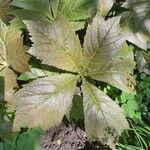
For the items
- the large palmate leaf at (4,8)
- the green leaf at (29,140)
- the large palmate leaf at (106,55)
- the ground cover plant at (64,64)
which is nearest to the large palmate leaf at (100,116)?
the ground cover plant at (64,64)

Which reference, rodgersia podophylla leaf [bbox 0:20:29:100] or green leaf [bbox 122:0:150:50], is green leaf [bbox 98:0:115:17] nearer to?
green leaf [bbox 122:0:150:50]

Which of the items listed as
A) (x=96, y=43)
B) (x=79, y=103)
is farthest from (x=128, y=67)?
(x=79, y=103)

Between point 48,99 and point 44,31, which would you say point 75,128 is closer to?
point 48,99

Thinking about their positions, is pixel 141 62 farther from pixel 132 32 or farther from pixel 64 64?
pixel 64 64

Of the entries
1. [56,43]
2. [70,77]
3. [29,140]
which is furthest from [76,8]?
[29,140]

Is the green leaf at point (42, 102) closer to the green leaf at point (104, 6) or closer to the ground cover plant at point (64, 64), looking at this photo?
the ground cover plant at point (64, 64)

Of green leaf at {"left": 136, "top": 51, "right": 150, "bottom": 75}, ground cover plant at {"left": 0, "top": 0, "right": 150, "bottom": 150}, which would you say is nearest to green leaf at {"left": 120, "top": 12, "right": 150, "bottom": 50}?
ground cover plant at {"left": 0, "top": 0, "right": 150, "bottom": 150}
